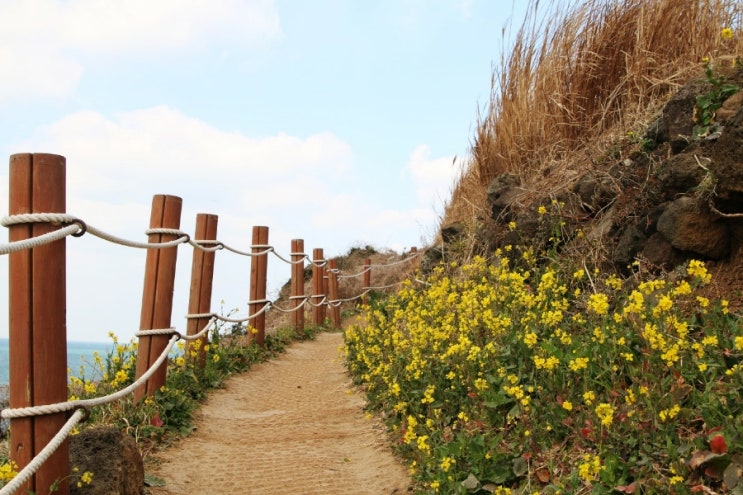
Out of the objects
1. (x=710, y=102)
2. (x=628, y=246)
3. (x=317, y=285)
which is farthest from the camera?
(x=317, y=285)

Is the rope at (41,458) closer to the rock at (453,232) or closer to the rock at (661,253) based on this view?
the rock at (661,253)

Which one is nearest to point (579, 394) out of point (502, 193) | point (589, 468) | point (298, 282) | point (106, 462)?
point (589, 468)

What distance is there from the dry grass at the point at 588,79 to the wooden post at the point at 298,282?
316cm

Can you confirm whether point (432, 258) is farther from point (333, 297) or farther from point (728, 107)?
point (728, 107)

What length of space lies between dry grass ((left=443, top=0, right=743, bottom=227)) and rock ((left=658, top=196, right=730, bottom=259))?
1.65m

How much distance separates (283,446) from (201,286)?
7.12 ft

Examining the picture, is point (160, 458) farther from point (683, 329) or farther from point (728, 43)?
point (728, 43)

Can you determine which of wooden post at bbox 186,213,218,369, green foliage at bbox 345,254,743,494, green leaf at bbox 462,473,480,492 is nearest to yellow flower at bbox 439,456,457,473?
green foliage at bbox 345,254,743,494

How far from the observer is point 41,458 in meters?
2.89

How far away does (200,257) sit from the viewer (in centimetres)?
674

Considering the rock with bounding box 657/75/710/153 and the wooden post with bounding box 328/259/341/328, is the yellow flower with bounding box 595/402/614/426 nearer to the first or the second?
the rock with bounding box 657/75/710/153

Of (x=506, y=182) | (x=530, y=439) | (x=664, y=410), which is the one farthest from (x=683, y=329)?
(x=506, y=182)

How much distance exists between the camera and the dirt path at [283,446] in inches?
168

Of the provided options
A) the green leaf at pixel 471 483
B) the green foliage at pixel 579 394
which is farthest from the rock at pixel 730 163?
the green leaf at pixel 471 483
